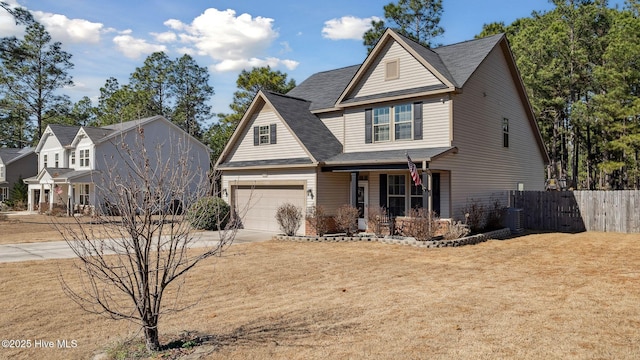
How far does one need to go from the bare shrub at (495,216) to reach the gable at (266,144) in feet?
28.4

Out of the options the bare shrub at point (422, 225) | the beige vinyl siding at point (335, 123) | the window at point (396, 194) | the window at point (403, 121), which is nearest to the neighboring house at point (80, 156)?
the beige vinyl siding at point (335, 123)

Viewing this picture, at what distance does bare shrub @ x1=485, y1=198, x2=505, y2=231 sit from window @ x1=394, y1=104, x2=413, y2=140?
5402 millimetres

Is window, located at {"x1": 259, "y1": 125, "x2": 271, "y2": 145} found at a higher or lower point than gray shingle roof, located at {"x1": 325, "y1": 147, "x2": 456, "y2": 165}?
higher

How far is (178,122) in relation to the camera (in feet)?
177

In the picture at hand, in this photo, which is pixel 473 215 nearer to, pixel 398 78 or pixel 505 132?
pixel 505 132

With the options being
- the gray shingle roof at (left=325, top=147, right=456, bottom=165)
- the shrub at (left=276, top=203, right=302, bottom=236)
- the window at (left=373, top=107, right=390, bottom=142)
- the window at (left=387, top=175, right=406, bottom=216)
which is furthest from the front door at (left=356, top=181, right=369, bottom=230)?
the shrub at (left=276, top=203, right=302, bottom=236)

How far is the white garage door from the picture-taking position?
62.3ft

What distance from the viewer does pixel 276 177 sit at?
19.7 metres

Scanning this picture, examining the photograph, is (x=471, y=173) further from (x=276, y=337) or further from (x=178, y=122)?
(x=178, y=122)

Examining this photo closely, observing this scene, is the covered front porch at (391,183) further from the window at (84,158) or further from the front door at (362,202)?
the window at (84,158)

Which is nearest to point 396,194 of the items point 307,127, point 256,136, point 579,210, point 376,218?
point 376,218

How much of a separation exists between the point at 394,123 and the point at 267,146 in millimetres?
6566

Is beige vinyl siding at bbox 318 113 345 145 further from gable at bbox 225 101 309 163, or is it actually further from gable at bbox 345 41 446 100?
gable at bbox 225 101 309 163

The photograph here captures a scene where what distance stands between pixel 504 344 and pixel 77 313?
687cm
